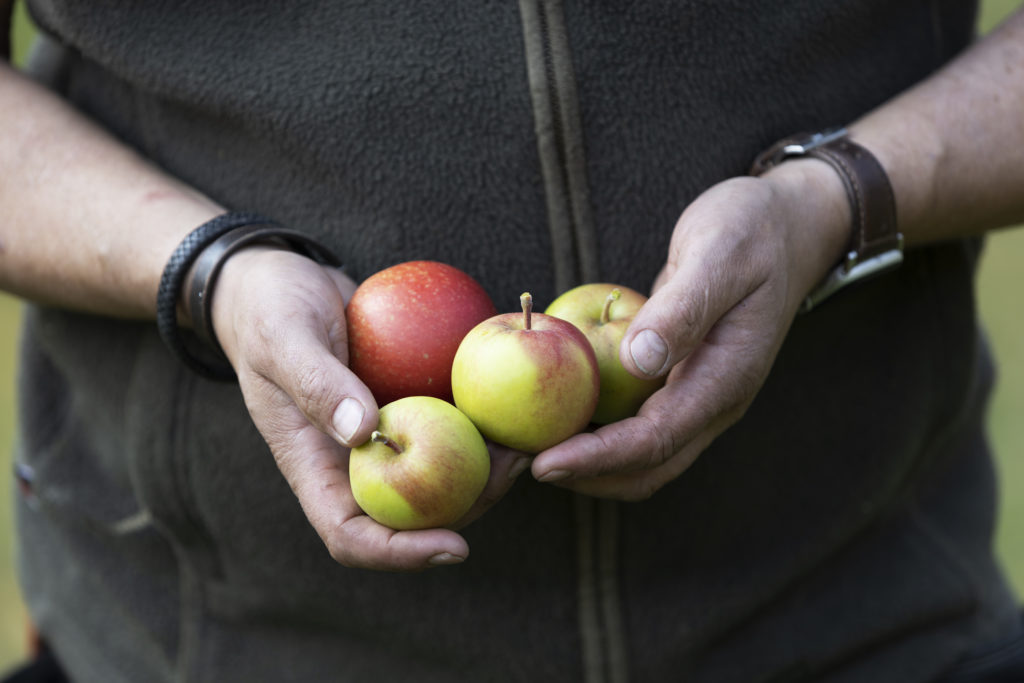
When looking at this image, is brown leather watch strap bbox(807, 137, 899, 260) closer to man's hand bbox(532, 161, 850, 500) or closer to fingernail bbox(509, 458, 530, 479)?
man's hand bbox(532, 161, 850, 500)

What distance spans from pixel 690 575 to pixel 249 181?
2.61 ft

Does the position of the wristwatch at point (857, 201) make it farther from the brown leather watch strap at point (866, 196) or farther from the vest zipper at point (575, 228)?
the vest zipper at point (575, 228)

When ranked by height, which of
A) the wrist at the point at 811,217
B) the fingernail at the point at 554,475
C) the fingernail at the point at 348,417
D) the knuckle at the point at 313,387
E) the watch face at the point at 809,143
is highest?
the watch face at the point at 809,143

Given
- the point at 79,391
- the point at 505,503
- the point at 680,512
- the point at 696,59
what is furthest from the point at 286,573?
the point at 696,59

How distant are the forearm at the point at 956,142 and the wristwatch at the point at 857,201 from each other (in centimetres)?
3

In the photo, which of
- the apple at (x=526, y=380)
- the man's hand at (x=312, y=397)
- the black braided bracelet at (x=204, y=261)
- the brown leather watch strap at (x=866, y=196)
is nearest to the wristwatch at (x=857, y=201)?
the brown leather watch strap at (x=866, y=196)

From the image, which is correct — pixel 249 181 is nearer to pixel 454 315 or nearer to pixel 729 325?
pixel 454 315

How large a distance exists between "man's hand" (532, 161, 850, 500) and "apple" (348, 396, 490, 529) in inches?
3.5

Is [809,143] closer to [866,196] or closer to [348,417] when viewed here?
[866,196]

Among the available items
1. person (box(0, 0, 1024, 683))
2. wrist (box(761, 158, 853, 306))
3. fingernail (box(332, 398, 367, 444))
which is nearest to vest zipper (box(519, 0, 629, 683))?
person (box(0, 0, 1024, 683))

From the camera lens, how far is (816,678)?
A: 53.4 inches

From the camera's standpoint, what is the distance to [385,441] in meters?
0.98

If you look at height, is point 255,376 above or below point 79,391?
above

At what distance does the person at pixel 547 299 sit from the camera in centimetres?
107
